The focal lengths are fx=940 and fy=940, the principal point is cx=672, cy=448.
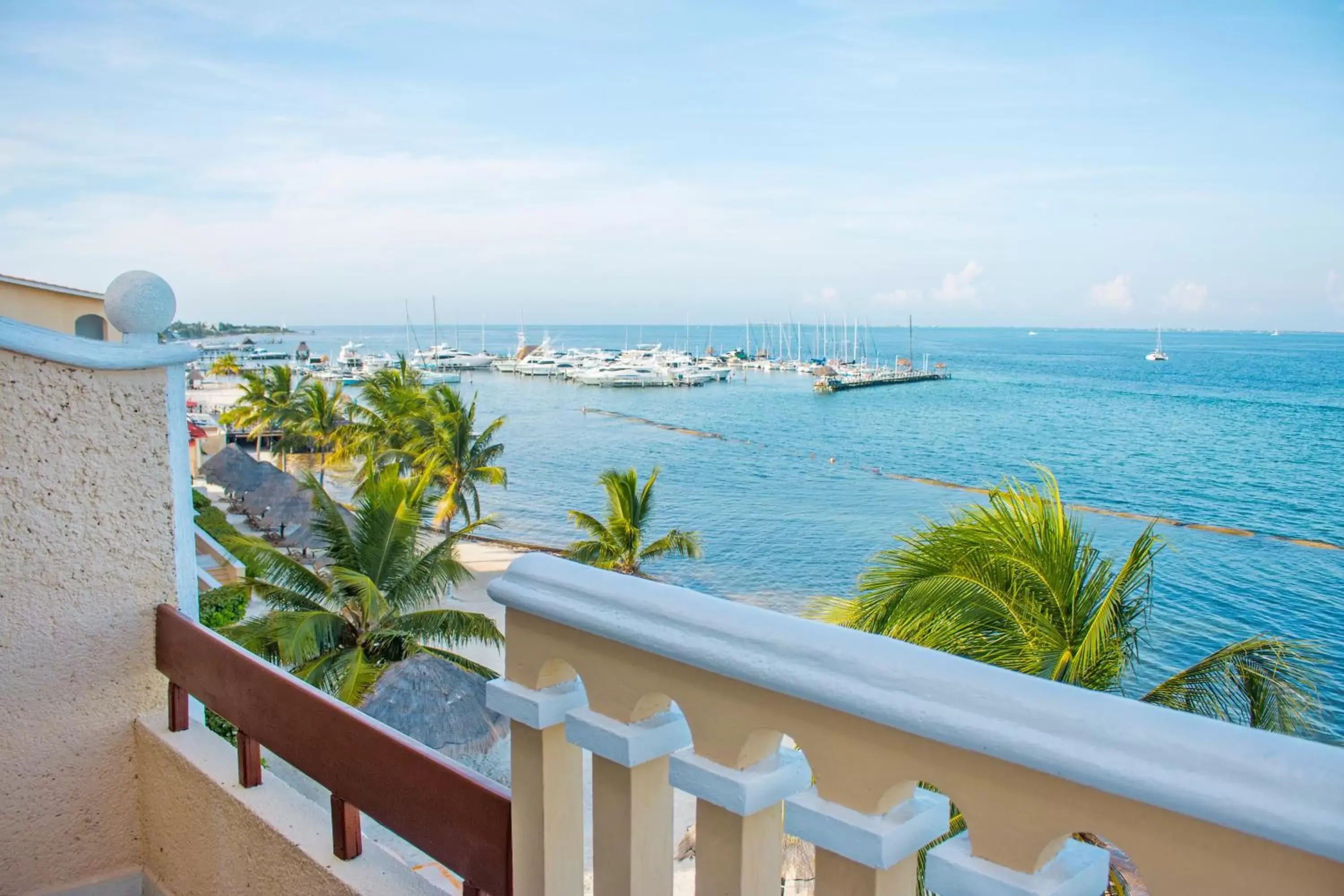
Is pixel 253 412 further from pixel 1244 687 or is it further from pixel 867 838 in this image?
pixel 867 838

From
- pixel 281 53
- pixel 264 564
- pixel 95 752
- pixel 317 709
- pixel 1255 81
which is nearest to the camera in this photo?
pixel 317 709

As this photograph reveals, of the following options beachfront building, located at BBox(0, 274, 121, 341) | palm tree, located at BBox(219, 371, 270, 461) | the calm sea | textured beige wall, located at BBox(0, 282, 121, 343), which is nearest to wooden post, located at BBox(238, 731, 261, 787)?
textured beige wall, located at BBox(0, 282, 121, 343)

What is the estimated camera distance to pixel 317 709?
179 centimetres

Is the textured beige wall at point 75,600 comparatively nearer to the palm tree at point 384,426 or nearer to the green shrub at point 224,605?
the green shrub at point 224,605

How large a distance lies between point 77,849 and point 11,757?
12.7 inches

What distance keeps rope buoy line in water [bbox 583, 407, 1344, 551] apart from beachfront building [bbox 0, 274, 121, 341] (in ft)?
91.4

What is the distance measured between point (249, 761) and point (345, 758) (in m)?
0.53

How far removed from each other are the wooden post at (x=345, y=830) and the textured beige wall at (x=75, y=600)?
0.91 metres

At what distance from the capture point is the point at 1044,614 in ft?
22.0

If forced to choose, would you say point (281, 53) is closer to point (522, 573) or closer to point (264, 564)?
point (264, 564)

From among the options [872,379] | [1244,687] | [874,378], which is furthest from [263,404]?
[874,378]

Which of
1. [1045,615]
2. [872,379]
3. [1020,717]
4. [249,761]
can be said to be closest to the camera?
[1020,717]

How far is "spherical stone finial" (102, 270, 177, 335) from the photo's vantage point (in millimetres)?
2312

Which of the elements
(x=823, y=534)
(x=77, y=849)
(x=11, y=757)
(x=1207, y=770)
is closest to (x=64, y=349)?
(x=11, y=757)
